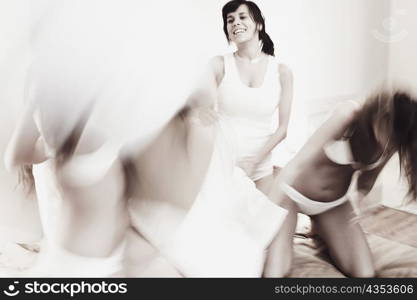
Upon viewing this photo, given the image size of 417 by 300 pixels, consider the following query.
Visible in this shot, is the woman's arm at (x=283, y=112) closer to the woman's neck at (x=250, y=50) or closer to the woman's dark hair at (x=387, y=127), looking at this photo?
the woman's neck at (x=250, y=50)

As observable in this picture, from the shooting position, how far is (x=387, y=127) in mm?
1541

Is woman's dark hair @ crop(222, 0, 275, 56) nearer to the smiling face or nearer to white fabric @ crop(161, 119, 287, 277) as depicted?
the smiling face

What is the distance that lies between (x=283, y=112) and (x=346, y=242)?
477mm

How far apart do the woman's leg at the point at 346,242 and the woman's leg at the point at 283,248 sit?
8cm

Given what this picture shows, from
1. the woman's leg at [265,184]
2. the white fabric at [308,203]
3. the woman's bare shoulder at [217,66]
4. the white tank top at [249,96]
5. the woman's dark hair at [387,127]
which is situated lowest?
the white fabric at [308,203]

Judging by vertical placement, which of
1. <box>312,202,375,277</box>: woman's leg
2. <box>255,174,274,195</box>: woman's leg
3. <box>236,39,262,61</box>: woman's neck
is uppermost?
<box>236,39,262,61</box>: woman's neck

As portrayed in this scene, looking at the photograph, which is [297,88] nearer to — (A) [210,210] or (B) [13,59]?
(A) [210,210]

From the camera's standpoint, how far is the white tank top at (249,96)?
4.74 ft

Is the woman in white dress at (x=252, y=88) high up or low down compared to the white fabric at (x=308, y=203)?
up

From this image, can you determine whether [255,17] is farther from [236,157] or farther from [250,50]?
[236,157]

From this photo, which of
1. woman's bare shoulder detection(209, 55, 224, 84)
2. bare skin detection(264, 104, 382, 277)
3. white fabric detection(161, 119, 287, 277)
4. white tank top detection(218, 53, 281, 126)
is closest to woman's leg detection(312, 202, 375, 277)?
bare skin detection(264, 104, 382, 277)

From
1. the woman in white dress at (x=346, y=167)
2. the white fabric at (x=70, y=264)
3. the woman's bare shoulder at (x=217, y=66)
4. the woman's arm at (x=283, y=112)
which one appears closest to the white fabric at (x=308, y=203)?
the woman in white dress at (x=346, y=167)

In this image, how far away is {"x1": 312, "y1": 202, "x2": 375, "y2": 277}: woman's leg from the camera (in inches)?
61.9

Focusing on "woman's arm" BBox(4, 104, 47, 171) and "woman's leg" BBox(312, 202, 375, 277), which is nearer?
"woman's arm" BBox(4, 104, 47, 171)
